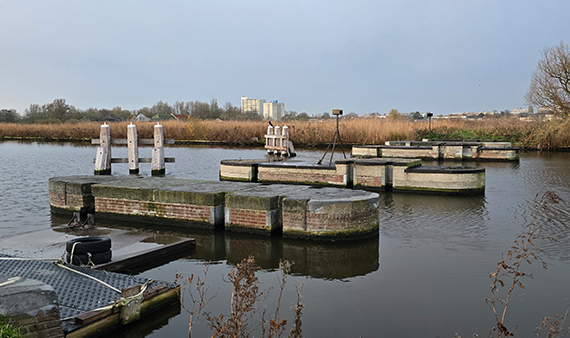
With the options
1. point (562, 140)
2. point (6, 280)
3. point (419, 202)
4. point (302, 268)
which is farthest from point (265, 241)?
point (562, 140)

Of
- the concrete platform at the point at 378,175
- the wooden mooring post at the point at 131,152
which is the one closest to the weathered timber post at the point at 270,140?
the wooden mooring post at the point at 131,152

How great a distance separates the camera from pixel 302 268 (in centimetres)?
612

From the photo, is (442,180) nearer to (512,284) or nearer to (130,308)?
(512,284)

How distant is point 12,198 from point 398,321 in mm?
10665

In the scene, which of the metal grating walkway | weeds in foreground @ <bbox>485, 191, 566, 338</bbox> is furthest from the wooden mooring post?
weeds in foreground @ <bbox>485, 191, 566, 338</bbox>

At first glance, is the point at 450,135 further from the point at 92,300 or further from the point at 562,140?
the point at 92,300

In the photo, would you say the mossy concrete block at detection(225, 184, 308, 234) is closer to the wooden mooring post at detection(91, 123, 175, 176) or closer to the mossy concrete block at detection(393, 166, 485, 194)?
the mossy concrete block at detection(393, 166, 485, 194)

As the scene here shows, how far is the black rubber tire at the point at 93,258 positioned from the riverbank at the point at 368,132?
89.4 feet

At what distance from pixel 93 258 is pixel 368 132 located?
90.4 ft

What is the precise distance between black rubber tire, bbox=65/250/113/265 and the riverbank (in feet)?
89.4

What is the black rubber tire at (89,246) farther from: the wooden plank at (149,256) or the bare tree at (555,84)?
the bare tree at (555,84)

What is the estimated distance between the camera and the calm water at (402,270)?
178 inches

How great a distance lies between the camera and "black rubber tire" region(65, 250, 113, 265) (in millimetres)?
5414

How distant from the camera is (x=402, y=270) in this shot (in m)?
6.03
